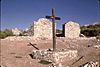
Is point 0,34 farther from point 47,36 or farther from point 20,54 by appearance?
point 20,54

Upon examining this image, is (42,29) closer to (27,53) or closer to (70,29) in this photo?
(70,29)

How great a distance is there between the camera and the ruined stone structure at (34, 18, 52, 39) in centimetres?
2739

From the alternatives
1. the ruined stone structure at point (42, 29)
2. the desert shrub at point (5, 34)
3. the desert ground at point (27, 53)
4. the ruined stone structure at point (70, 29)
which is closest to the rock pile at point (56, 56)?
the desert ground at point (27, 53)

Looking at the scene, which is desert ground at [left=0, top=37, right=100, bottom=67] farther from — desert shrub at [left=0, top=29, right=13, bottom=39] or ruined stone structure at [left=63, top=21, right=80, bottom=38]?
desert shrub at [left=0, top=29, right=13, bottom=39]

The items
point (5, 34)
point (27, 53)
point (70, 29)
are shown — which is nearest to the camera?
point (27, 53)

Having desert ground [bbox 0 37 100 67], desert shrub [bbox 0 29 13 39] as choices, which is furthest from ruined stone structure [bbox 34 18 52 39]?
desert shrub [bbox 0 29 13 39]

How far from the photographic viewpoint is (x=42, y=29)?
1084 inches

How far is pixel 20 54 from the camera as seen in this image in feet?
60.2

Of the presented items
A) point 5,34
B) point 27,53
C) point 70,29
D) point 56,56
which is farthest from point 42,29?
point 56,56

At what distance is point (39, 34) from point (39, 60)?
35.3ft

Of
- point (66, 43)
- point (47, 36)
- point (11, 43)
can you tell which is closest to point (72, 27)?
point (47, 36)

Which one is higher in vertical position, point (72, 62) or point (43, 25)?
point (43, 25)

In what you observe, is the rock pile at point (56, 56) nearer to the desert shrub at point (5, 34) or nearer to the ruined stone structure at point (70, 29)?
the ruined stone structure at point (70, 29)

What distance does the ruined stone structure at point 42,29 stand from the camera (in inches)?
1078
